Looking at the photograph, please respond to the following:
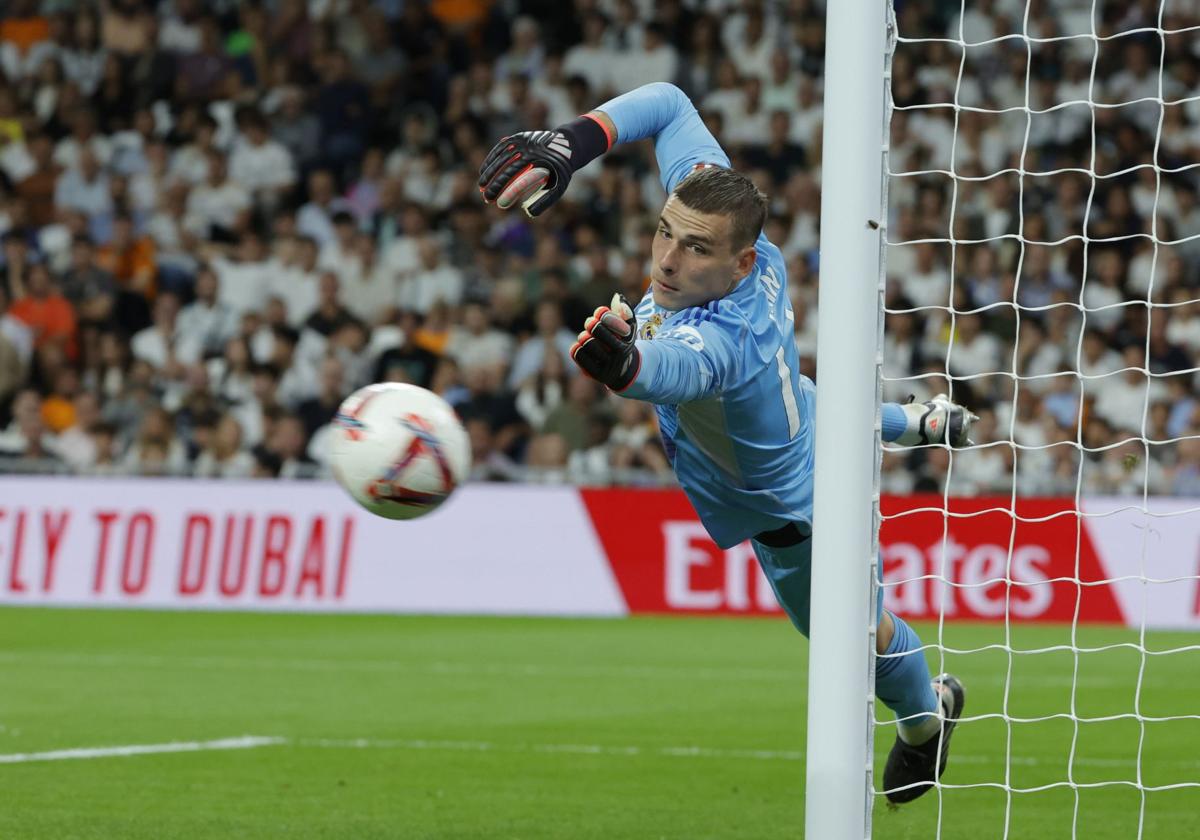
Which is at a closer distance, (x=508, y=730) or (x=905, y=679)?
(x=905, y=679)

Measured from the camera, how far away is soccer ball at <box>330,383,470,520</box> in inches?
218

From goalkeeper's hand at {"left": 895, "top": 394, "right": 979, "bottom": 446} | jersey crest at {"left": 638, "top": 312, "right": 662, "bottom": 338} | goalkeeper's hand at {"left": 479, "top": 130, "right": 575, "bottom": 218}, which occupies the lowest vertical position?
goalkeeper's hand at {"left": 895, "top": 394, "right": 979, "bottom": 446}

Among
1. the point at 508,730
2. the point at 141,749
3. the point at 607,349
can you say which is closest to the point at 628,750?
the point at 508,730

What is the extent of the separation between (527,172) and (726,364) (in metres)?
0.74

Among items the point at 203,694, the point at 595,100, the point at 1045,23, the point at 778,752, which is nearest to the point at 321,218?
the point at 595,100

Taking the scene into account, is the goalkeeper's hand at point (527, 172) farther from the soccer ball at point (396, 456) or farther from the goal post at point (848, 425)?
the soccer ball at point (396, 456)

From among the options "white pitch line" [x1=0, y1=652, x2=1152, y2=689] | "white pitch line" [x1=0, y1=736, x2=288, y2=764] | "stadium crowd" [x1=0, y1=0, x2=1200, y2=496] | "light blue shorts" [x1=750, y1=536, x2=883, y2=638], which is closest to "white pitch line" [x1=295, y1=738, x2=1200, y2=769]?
"white pitch line" [x1=0, y1=736, x2=288, y2=764]

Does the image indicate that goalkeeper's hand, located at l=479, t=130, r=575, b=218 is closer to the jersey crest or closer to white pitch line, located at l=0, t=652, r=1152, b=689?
the jersey crest

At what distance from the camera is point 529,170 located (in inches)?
197

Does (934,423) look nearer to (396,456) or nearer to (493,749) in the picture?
(396,456)

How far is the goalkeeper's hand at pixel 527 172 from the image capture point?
16.3 feet

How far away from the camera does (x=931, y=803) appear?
709 cm

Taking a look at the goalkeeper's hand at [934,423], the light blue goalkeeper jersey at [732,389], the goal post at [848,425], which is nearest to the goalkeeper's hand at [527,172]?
the light blue goalkeeper jersey at [732,389]

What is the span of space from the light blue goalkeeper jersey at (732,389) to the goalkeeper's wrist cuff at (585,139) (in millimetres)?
178
